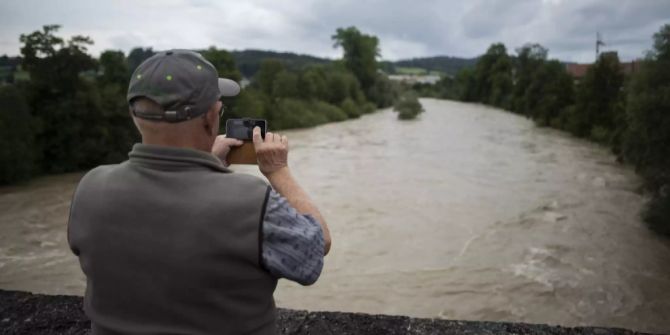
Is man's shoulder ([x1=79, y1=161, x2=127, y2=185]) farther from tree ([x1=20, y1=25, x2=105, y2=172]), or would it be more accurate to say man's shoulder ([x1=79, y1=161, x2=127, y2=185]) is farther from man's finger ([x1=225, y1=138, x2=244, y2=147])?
tree ([x1=20, y1=25, x2=105, y2=172])

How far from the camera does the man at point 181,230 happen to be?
1.12 meters

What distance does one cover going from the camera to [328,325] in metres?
2.48

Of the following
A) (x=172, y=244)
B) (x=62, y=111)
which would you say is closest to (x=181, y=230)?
(x=172, y=244)

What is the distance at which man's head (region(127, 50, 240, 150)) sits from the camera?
1170 mm

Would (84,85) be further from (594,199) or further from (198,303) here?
(198,303)

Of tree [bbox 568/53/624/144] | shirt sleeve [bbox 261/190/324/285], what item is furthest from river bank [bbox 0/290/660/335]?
tree [bbox 568/53/624/144]

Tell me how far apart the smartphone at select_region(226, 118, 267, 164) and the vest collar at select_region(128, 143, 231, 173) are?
0.29 m

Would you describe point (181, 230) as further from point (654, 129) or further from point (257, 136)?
point (654, 129)

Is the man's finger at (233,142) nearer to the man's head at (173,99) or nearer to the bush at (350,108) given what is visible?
the man's head at (173,99)

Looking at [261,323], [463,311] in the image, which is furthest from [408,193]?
[261,323]

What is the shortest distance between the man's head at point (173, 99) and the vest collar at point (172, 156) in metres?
0.02

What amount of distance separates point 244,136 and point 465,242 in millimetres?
10502

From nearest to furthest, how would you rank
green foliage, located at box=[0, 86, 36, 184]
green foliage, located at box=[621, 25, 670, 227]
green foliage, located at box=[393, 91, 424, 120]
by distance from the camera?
green foliage, located at box=[621, 25, 670, 227] < green foliage, located at box=[0, 86, 36, 184] < green foliage, located at box=[393, 91, 424, 120]

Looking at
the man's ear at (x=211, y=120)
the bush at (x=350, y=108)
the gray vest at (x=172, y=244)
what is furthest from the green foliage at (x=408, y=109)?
the gray vest at (x=172, y=244)
